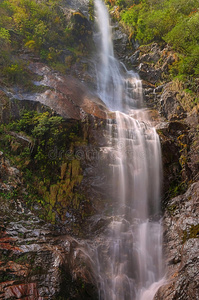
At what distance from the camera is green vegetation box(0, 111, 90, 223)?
9016 millimetres

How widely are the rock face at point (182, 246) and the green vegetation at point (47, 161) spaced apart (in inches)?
160

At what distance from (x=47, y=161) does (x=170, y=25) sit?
1640 cm

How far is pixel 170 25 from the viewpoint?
17.5 metres

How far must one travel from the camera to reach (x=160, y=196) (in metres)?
10.7

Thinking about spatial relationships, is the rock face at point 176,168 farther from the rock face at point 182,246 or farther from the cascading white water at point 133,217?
the cascading white water at point 133,217

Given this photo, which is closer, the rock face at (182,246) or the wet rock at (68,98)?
the rock face at (182,246)

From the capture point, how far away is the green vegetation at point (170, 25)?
14.5m

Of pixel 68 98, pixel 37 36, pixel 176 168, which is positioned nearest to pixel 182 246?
pixel 176 168

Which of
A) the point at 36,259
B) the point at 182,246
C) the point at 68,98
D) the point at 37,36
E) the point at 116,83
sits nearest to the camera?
the point at 36,259

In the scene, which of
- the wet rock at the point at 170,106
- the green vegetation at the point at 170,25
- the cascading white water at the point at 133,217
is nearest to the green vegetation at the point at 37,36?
the cascading white water at the point at 133,217

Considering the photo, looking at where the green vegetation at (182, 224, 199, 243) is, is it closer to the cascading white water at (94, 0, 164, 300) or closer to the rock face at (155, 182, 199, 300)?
the rock face at (155, 182, 199, 300)

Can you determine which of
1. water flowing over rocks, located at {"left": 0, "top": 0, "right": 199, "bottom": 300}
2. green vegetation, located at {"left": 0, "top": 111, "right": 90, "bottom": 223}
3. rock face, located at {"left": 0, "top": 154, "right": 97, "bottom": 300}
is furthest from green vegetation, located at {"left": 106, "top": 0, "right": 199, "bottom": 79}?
rock face, located at {"left": 0, "top": 154, "right": 97, "bottom": 300}

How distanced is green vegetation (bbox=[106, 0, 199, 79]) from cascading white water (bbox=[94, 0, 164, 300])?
202 inches

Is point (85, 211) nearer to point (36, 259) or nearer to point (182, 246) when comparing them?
point (36, 259)
